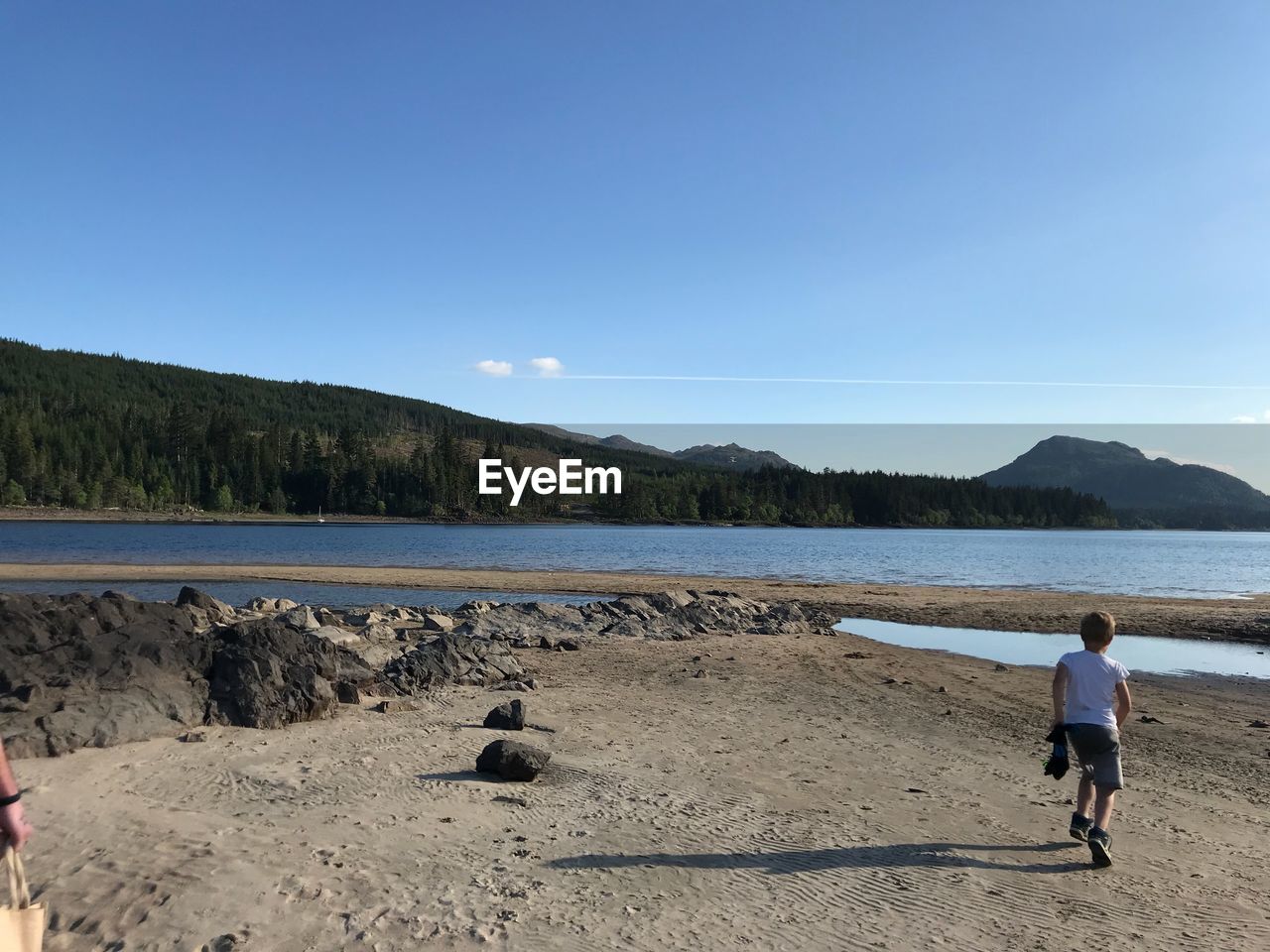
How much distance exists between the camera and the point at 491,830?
7441 millimetres

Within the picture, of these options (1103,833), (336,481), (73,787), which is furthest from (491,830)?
(336,481)

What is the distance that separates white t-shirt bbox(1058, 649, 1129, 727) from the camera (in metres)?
7.04

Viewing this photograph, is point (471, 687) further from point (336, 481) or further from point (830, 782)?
point (336, 481)

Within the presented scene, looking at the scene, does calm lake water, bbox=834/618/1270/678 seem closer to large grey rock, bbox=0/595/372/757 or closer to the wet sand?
the wet sand

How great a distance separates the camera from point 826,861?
6.97 m

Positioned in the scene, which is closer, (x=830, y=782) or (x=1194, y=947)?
(x=1194, y=947)

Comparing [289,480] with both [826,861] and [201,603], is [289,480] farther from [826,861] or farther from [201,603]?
[826,861]

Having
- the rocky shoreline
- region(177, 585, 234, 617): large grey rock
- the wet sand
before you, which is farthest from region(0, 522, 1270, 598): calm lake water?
the rocky shoreline

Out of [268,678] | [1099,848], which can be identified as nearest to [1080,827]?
[1099,848]

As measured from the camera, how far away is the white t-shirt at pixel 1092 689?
23.1ft

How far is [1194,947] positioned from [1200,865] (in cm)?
184

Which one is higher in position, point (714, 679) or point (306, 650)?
point (306, 650)

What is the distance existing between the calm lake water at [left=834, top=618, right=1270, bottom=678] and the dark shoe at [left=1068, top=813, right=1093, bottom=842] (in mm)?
14846

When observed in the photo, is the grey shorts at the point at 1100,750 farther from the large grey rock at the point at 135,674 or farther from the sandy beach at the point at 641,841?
the large grey rock at the point at 135,674
